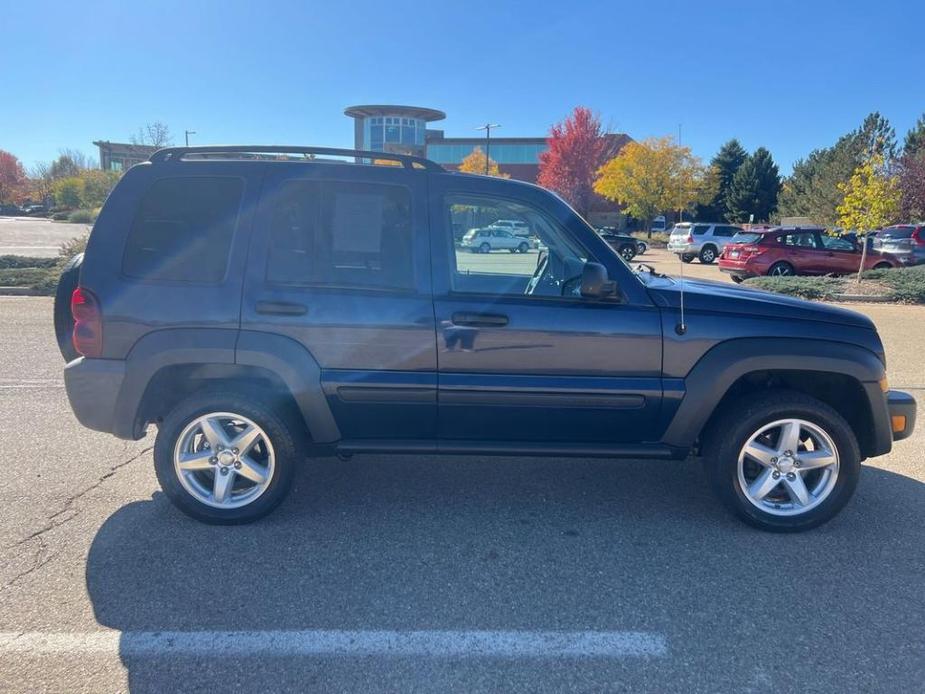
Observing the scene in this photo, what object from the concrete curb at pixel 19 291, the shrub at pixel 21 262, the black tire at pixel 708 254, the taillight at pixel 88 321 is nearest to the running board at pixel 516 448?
the taillight at pixel 88 321

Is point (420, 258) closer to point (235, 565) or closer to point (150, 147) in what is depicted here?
point (235, 565)

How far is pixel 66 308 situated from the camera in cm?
388

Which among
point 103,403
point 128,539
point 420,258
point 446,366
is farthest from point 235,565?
point 420,258

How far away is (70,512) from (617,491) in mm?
3225

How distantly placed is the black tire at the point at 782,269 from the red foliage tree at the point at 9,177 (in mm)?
96745

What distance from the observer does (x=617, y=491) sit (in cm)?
427

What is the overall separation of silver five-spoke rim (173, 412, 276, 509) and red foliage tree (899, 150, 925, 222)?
36021 millimetres

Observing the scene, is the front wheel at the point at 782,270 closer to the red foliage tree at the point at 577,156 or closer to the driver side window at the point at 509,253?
the driver side window at the point at 509,253

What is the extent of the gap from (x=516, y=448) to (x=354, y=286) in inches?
48.5

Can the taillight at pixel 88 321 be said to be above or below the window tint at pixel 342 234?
below

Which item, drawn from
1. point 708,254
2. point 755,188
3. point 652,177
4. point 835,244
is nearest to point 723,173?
point 755,188

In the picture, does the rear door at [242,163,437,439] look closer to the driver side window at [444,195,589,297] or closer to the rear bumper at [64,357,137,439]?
the driver side window at [444,195,589,297]

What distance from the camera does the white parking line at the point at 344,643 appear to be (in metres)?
2.66

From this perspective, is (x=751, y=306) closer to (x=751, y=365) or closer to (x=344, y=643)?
(x=751, y=365)
